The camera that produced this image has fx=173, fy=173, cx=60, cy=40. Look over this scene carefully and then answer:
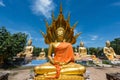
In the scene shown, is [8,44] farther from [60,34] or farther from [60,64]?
[60,64]

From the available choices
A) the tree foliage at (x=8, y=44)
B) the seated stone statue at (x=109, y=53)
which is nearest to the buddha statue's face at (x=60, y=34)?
the tree foliage at (x=8, y=44)

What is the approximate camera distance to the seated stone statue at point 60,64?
5801mm

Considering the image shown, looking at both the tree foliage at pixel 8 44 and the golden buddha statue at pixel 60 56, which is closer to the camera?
the golden buddha statue at pixel 60 56

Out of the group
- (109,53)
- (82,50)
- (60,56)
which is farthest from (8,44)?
(82,50)

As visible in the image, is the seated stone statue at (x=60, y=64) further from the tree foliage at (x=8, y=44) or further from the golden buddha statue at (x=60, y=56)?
the tree foliage at (x=8, y=44)

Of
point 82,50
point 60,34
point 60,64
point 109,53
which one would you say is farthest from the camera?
point 82,50

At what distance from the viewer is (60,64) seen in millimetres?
6105

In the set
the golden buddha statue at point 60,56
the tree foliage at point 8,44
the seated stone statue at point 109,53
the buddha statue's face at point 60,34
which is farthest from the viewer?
the seated stone statue at point 109,53

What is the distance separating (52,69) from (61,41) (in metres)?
1.31

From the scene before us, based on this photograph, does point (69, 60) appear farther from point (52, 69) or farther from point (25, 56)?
point (25, 56)

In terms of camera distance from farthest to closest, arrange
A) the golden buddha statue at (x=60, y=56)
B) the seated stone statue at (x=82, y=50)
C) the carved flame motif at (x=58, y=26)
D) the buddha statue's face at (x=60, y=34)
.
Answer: the seated stone statue at (x=82, y=50) → the carved flame motif at (x=58, y=26) → the buddha statue's face at (x=60, y=34) → the golden buddha statue at (x=60, y=56)

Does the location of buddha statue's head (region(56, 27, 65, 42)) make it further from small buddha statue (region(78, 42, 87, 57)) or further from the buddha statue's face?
small buddha statue (region(78, 42, 87, 57))

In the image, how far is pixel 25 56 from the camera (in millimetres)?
21516

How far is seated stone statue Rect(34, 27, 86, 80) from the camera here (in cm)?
580
